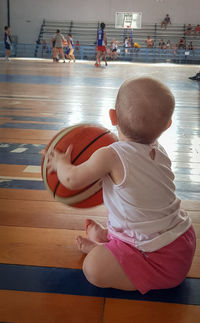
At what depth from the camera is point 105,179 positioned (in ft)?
3.49

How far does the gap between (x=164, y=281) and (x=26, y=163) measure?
128 centimetres

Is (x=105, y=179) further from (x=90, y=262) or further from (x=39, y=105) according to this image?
(x=39, y=105)

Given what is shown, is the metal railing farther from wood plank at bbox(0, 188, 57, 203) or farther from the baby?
the baby

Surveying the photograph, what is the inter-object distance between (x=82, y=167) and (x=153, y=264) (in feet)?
1.15

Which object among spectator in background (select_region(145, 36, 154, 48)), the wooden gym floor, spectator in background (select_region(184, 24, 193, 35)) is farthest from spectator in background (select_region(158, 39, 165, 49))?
the wooden gym floor

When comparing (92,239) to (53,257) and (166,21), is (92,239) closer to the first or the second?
(53,257)

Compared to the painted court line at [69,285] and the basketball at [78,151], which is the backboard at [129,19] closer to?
the basketball at [78,151]

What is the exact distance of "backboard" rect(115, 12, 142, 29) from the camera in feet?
59.6

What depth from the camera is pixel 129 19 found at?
18.2 meters

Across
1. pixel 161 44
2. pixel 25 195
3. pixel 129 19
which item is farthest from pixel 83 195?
pixel 129 19

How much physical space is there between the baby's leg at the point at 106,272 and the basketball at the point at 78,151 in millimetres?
221

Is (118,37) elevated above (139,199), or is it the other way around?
(118,37)

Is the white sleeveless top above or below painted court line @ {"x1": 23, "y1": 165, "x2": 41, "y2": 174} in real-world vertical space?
above

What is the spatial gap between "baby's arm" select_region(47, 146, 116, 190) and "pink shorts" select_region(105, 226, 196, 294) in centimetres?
22
